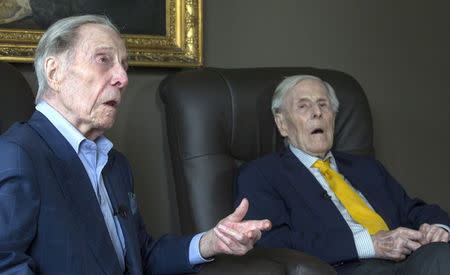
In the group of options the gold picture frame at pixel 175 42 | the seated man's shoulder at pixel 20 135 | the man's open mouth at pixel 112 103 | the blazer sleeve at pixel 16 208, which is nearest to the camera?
the blazer sleeve at pixel 16 208

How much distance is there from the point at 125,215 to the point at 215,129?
79 cm

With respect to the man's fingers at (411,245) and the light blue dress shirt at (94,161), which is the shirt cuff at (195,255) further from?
the man's fingers at (411,245)

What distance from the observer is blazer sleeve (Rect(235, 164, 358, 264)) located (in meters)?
2.06

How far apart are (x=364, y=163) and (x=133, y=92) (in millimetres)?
963

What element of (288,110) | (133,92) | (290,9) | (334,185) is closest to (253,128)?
(288,110)

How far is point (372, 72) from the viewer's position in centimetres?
313

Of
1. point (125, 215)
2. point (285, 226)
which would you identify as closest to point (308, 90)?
point (285, 226)

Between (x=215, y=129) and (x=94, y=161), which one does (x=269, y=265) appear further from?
(x=215, y=129)

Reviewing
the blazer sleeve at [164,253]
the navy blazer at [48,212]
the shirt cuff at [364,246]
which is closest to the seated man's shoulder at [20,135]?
the navy blazer at [48,212]

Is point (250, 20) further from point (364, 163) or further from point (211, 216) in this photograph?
point (211, 216)

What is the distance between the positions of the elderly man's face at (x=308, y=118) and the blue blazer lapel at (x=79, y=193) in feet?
3.75

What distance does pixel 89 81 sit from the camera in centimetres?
161

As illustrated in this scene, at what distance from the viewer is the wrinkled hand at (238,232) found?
1473 mm

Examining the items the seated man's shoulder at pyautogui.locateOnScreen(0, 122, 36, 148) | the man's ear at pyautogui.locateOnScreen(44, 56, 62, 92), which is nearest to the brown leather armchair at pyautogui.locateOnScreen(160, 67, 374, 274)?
the man's ear at pyautogui.locateOnScreen(44, 56, 62, 92)
